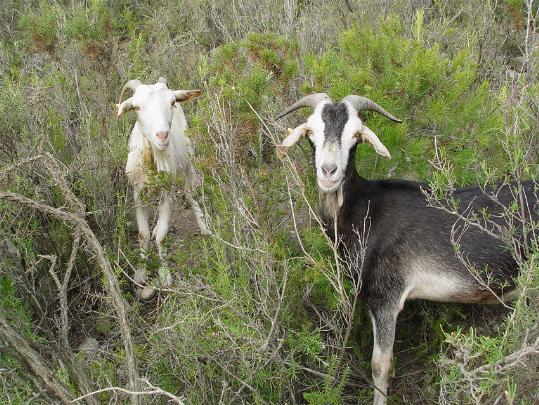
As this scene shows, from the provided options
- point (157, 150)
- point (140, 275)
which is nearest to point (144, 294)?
point (140, 275)

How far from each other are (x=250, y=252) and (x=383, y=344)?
0.99 meters

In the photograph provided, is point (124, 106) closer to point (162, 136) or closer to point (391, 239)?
point (162, 136)

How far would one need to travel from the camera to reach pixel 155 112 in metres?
4.20

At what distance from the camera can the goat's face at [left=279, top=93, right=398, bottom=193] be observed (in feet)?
→ 10.4

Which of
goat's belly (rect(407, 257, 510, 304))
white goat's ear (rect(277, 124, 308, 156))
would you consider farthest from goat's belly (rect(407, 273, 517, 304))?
white goat's ear (rect(277, 124, 308, 156))

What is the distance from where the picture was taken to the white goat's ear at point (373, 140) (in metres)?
3.26

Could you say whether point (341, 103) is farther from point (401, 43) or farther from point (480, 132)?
point (480, 132)

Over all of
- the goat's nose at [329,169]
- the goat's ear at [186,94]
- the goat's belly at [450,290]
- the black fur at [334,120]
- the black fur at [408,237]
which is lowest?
the goat's belly at [450,290]

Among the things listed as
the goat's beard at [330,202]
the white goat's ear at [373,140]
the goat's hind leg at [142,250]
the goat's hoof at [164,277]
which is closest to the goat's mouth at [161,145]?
the goat's hind leg at [142,250]

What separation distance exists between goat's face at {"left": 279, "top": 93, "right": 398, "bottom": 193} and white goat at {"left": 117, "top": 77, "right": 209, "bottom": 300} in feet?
3.87

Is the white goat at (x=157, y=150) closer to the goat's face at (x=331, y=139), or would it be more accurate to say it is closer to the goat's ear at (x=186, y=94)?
the goat's ear at (x=186, y=94)

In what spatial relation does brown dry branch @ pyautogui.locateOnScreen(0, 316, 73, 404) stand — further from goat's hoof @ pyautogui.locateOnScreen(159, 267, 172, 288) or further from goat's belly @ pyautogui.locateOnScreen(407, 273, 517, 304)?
goat's belly @ pyautogui.locateOnScreen(407, 273, 517, 304)

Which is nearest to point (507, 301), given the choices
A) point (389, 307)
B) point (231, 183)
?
point (389, 307)

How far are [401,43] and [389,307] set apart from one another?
1866mm
